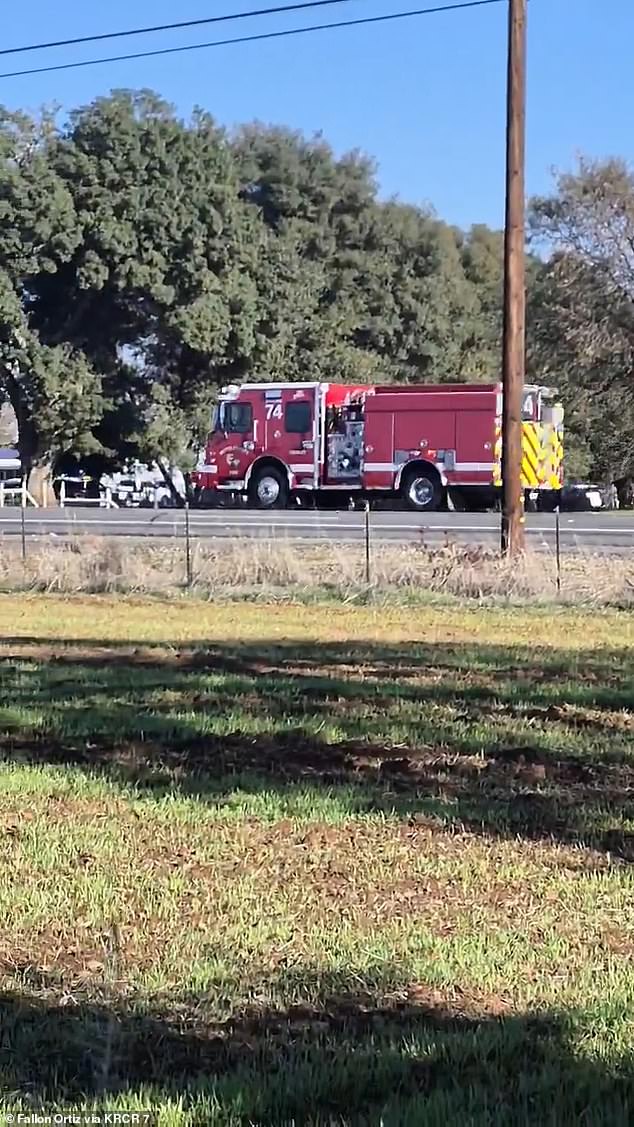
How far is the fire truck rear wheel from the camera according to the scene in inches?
1315

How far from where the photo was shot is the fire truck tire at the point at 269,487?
34.8m

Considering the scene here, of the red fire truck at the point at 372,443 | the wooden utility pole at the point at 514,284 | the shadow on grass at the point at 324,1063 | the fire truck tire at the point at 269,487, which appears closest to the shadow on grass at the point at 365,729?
the shadow on grass at the point at 324,1063

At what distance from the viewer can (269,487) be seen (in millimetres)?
35156

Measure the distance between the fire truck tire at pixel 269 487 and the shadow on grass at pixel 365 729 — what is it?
72.0ft

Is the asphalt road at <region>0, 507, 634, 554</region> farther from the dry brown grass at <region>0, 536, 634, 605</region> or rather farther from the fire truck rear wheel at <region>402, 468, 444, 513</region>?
the fire truck rear wheel at <region>402, 468, 444, 513</region>

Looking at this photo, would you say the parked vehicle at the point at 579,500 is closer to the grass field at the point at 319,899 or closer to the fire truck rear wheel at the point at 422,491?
the fire truck rear wheel at the point at 422,491

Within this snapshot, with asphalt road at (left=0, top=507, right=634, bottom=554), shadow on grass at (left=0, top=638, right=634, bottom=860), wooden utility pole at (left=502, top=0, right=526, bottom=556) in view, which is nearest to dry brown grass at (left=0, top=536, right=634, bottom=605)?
wooden utility pole at (left=502, top=0, right=526, bottom=556)

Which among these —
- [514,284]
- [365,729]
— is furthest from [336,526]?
[365,729]

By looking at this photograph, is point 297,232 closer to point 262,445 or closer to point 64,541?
point 262,445

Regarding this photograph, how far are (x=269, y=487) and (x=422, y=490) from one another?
12.9ft

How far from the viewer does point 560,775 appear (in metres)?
7.64

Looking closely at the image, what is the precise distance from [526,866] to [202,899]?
1.39 metres

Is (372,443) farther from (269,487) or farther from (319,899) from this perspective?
(319,899)

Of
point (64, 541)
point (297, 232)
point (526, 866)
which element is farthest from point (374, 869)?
point (297, 232)
